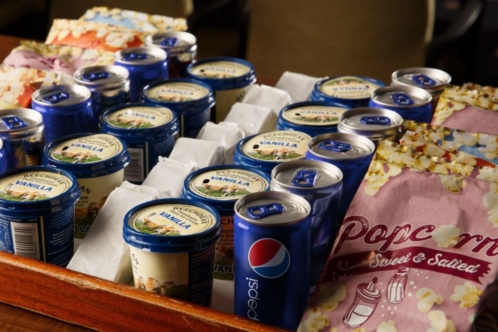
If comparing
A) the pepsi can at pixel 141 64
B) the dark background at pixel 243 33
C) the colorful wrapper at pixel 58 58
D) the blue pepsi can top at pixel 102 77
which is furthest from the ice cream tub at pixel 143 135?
the dark background at pixel 243 33

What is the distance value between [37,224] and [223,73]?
0.67 meters

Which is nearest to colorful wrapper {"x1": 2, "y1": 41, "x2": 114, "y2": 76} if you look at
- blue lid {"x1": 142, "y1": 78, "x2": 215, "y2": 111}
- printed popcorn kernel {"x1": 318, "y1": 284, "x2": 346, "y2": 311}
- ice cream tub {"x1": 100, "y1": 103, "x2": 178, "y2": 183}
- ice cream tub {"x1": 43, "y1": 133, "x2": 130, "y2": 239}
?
blue lid {"x1": 142, "y1": 78, "x2": 215, "y2": 111}

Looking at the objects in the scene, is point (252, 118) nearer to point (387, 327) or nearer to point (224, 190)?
point (224, 190)

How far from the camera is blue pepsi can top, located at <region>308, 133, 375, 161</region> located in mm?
1173

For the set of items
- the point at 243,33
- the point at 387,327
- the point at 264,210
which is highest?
the point at 264,210

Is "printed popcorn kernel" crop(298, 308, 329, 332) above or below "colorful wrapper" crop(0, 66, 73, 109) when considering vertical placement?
below

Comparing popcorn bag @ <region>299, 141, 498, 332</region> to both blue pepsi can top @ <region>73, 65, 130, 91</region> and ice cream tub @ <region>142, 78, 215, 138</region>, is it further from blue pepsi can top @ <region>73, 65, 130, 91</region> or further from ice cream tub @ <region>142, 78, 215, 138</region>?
blue pepsi can top @ <region>73, 65, 130, 91</region>

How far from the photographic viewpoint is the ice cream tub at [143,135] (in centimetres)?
138

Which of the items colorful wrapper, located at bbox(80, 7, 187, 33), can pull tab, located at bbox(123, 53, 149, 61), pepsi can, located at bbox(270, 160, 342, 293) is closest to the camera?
pepsi can, located at bbox(270, 160, 342, 293)

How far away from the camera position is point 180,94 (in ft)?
5.09

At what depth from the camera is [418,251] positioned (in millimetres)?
1014

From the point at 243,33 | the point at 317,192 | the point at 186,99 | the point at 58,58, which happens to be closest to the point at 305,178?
the point at 317,192

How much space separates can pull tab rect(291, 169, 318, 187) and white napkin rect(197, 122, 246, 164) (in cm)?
30

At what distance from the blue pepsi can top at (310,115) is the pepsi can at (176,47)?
1.25 feet
